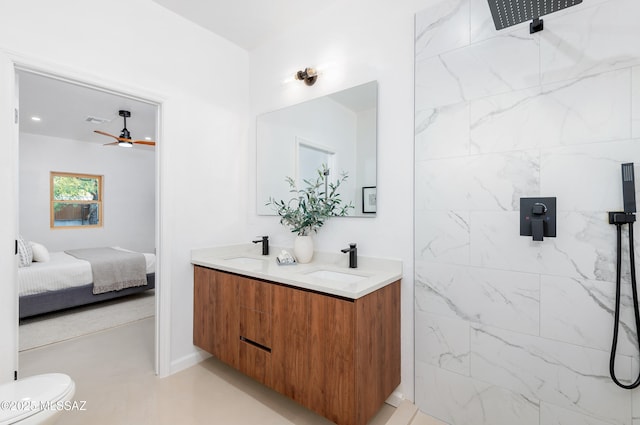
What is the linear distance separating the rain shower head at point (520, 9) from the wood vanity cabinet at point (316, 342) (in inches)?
57.9

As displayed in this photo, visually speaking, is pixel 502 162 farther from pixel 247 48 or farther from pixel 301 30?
pixel 247 48

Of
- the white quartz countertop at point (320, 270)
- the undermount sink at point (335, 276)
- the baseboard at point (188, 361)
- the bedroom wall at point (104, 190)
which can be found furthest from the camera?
the bedroom wall at point (104, 190)

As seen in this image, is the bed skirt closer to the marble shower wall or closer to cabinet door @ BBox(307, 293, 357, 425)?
cabinet door @ BBox(307, 293, 357, 425)

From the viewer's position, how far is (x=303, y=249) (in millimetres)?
2291

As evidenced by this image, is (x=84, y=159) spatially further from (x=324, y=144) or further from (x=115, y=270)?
(x=324, y=144)

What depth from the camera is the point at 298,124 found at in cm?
250

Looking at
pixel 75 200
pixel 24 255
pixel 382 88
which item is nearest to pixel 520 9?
pixel 382 88

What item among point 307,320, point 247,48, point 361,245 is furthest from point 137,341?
point 247,48

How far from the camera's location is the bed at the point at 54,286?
11.3 ft

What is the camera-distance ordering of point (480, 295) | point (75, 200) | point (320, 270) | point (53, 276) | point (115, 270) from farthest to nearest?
point (75, 200) → point (115, 270) → point (53, 276) → point (320, 270) → point (480, 295)

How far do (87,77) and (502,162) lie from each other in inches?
101

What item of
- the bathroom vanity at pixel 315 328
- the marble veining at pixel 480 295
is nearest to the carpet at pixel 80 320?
the bathroom vanity at pixel 315 328

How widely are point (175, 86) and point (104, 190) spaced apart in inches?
190

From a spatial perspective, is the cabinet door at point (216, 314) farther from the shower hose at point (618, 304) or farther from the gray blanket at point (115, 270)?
the gray blanket at point (115, 270)
